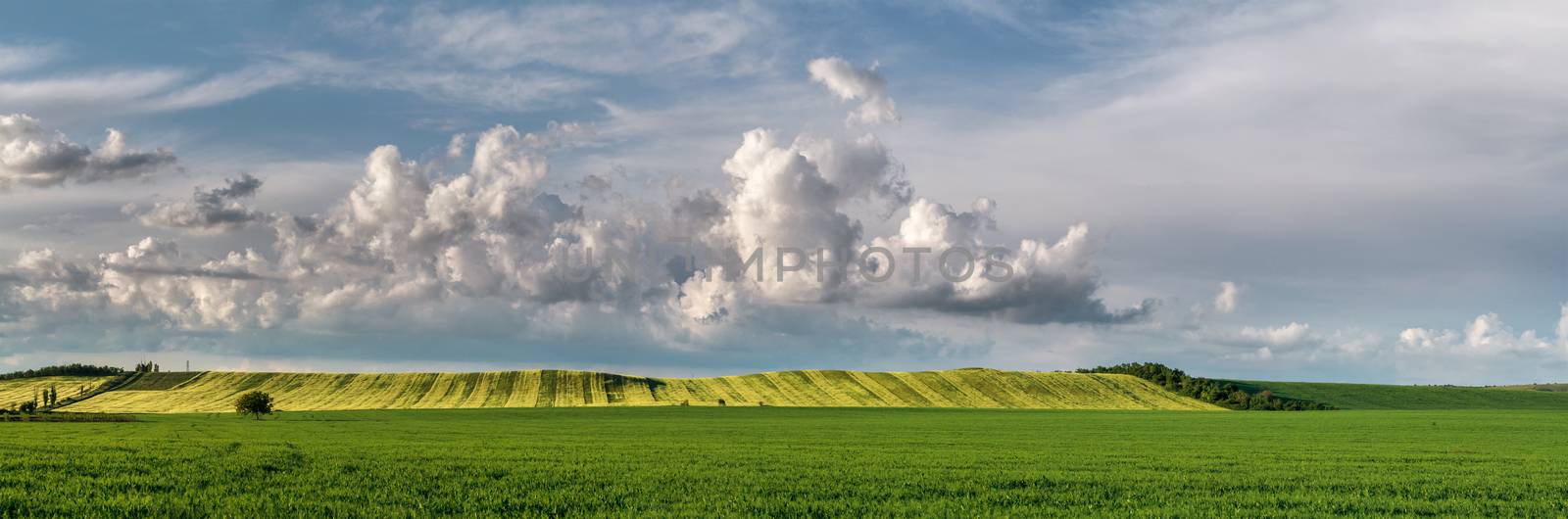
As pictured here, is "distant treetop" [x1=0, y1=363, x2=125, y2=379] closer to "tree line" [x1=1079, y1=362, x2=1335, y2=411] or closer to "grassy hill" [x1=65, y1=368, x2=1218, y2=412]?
"grassy hill" [x1=65, y1=368, x2=1218, y2=412]

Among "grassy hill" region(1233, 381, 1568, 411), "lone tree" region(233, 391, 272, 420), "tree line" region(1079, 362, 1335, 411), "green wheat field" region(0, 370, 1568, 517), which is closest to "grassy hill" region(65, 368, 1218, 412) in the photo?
"tree line" region(1079, 362, 1335, 411)

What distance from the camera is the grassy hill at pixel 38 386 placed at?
155750 mm

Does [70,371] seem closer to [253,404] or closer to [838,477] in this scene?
[253,404]

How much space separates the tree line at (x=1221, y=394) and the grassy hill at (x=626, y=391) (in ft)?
12.7

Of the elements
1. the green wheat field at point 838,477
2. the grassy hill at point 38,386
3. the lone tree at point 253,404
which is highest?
the green wheat field at point 838,477

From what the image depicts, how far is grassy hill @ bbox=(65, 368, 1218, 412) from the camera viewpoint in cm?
14325

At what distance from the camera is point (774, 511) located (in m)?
20.9

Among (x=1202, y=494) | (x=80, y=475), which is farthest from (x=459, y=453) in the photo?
(x=1202, y=494)

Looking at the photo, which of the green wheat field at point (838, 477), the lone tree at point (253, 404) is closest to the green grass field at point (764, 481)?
the green wheat field at point (838, 477)

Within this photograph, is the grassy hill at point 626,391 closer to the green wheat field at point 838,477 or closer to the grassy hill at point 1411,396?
the grassy hill at point 1411,396

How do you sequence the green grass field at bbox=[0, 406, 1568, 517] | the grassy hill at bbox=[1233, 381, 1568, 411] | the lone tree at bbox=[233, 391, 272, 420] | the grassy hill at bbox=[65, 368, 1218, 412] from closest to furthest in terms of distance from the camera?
1. the green grass field at bbox=[0, 406, 1568, 517]
2. the lone tree at bbox=[233, 391, 272, 420]
3. the grassy hill at bbox=[65, 368, 1218, 412]
4. the grassy hill at bbox=[1233, 381, 1568, 411]

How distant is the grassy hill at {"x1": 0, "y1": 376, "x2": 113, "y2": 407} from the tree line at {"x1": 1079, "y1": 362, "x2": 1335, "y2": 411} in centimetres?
17090

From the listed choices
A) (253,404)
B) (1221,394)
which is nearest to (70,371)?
(253,404)

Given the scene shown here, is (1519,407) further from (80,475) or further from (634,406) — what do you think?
(80,475)
